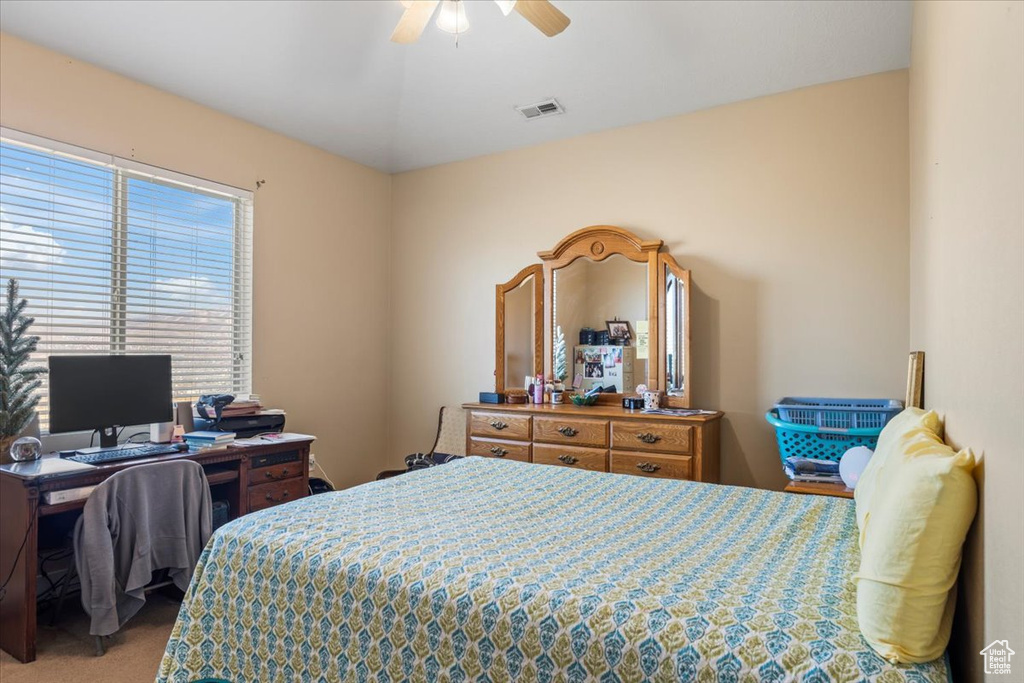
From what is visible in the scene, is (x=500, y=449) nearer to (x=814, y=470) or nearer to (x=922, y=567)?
(x=814, y=470)

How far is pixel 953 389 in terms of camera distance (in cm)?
153

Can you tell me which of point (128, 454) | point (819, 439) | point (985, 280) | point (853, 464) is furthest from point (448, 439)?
point (985, 280)

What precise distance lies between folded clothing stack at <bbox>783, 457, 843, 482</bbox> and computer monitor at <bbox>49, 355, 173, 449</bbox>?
10.7 feet

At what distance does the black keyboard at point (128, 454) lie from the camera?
2.73m

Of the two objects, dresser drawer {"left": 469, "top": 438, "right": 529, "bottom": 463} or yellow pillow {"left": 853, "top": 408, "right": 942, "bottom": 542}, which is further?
dresser drawer {"left": 469, "top": 438, "right": 529, "bottom": 463}

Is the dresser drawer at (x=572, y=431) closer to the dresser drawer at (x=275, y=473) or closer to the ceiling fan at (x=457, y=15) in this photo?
the dresser drawer at (x=275, y=473)

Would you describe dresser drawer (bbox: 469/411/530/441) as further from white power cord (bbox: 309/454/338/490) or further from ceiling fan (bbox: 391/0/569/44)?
ceiling fan (bbox: 391/0/569/44)

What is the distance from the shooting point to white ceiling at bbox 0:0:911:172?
2.98m

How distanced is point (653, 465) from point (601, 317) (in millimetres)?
1063

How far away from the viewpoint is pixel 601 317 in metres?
3.95

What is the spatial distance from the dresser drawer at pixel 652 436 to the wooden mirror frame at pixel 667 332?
1.17ft

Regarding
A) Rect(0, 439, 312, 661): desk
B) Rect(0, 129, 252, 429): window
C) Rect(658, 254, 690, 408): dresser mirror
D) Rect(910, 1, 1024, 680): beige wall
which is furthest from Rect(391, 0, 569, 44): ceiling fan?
Rect(0, 439, 312, 661): desk

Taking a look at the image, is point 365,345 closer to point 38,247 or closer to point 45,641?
point 38,247

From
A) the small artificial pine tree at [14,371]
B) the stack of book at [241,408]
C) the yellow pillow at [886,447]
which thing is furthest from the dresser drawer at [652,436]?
the small artificial pine tree at [14,371]
